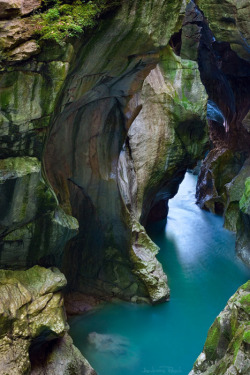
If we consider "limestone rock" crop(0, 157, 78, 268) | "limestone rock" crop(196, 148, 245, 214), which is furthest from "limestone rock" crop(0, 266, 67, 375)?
"limestone rock" crop(196, 148, 245, 214)

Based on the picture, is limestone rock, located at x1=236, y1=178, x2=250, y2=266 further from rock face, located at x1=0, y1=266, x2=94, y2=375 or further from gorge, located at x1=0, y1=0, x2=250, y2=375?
rock face, located at x1=0, y1=266, x2=94, y2=375

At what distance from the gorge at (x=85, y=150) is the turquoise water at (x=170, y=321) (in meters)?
0.49

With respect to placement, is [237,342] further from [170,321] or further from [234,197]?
[234,197]

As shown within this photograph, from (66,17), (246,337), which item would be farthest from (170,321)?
(66,17)

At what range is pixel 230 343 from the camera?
20.1 ft

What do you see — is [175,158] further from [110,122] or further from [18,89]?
[18,89]

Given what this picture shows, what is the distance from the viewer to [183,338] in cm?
1090

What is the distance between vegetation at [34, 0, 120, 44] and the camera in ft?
22.8

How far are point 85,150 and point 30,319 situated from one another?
4.76 meters

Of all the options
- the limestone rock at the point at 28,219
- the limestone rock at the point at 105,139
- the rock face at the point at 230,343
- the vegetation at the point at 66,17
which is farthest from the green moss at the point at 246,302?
the vegetation at the point at 66,17

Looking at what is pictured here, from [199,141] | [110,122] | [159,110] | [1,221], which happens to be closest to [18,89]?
[1,221]

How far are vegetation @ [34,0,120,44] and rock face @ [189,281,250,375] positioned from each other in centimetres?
520

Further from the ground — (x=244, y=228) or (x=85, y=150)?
(x=85, y=150)

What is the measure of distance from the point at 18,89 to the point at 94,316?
6.79 meters
